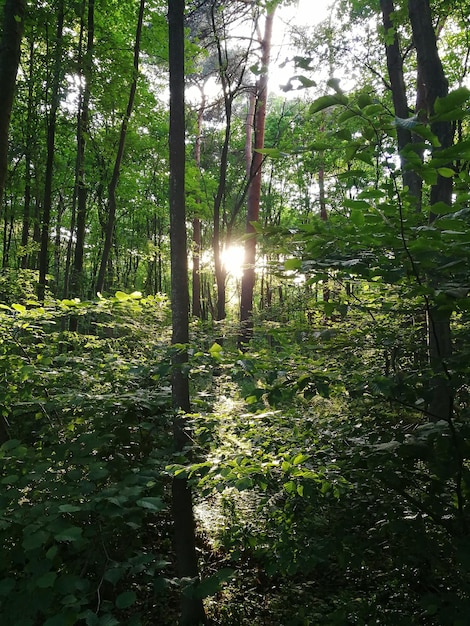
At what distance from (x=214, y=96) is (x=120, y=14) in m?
2.96

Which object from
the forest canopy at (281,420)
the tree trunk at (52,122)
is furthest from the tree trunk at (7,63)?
the tree trunk at (52,122)

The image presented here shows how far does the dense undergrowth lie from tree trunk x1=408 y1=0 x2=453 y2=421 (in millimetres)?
118

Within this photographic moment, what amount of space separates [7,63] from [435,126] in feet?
11.4

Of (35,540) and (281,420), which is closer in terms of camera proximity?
(35,540)

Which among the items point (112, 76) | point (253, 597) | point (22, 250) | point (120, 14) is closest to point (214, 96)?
point (120, 14)

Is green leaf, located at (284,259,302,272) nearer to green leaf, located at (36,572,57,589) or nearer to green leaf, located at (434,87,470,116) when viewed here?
green leaf, located at (434,87,470,116)

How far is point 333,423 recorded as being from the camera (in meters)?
2.72

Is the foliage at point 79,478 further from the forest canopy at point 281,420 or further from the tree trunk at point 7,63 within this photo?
the tree trunk at point 7,63

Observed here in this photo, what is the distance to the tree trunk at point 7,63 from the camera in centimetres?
330

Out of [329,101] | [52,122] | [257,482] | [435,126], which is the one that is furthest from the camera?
[52,122]

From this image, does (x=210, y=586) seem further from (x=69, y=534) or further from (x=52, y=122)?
(x=52, y=122)

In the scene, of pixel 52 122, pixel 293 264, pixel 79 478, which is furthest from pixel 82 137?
pixel 293 264

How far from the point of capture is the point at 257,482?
2084 millimetres

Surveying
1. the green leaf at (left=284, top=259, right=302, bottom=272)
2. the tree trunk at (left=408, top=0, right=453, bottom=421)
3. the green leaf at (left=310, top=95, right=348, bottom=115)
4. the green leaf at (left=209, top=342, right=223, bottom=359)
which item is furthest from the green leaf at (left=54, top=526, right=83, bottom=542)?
the green leaf at (left=310, top=95, right=348, bottom=115)
